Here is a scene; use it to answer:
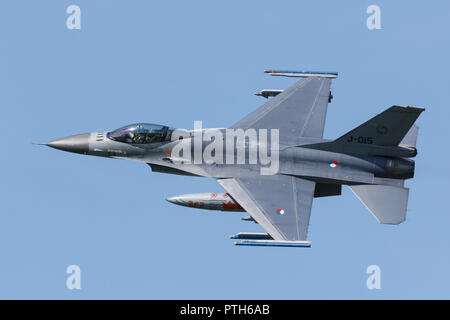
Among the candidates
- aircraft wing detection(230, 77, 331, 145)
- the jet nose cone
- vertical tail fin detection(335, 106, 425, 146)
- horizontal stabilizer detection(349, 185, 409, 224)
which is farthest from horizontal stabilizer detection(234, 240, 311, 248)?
the jet nose cone

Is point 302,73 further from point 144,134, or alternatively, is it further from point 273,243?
point 273,243

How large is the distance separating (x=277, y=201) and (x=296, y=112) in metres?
4.94

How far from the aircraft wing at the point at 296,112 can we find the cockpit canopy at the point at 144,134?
2.97 meters

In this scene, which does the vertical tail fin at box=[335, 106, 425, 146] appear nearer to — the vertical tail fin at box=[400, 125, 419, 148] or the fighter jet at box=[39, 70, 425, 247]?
the fighter jet at box=[39, 70, 425, 247]

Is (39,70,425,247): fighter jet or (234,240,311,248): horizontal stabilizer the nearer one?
(234,240,311,248): horizontal stabilizer

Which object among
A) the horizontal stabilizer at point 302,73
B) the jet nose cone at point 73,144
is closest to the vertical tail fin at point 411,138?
the horizontal stabilizer at point 302,73

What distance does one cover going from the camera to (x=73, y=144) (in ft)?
125

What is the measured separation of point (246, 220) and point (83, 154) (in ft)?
23.4

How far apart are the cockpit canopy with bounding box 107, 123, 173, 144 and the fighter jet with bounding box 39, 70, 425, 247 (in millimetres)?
40

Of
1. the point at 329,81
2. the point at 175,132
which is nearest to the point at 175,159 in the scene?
the point at 175,132

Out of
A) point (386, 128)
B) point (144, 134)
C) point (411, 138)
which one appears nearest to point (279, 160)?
point (386, 128)

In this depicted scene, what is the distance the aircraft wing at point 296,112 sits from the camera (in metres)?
38.6

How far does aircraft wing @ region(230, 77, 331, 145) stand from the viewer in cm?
3859

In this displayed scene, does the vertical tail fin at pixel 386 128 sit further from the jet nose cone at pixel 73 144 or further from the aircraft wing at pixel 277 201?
the jet nose cone at pixel 73 144
